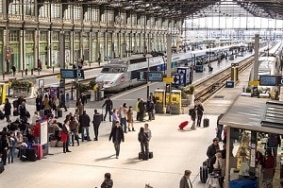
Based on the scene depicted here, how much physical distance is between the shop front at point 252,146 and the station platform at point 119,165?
2.13 metres

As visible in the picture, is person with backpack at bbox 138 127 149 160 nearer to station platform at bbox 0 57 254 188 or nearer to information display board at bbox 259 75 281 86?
station platform at bbox 0 57 254 188

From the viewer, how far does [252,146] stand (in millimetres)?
11836

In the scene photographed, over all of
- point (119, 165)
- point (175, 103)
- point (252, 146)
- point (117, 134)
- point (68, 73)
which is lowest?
point (119, 165)

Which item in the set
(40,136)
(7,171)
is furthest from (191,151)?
(7,171)

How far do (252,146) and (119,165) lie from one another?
609 cm

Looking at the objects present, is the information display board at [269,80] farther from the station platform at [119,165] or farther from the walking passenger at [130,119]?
the walking passenger at [130,119]

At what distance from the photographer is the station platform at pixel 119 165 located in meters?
14.9

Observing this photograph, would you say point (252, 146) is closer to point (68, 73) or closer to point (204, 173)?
point (204, 173)

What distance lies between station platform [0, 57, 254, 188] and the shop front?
83.8 inches

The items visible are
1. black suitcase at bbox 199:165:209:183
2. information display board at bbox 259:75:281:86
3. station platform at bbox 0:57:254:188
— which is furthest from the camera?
information display board at bbox 259:75:281:86

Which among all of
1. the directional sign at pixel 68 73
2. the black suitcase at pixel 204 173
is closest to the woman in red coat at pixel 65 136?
the black suitcase at pixel 204 173

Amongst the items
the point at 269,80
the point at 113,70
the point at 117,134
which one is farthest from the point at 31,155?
the point at 113,70

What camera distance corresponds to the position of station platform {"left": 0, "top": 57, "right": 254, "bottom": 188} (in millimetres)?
14930

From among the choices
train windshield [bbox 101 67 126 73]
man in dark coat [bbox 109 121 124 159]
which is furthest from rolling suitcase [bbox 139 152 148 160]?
train windshield [bbox 101 67 126 73]
